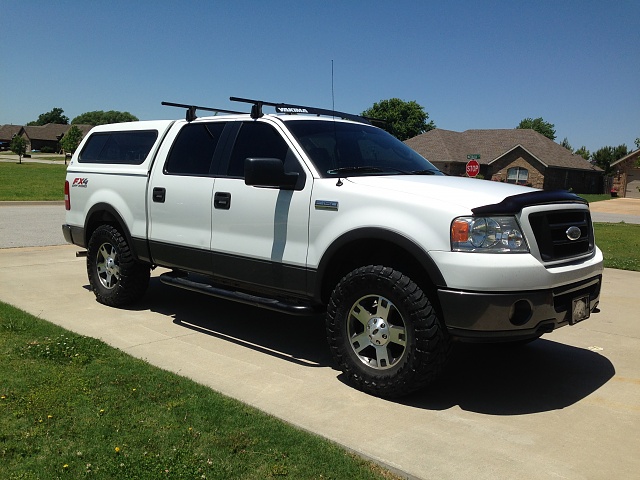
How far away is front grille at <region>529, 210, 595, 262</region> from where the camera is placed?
168 inches

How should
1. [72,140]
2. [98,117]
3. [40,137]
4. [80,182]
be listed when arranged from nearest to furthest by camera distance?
1. [80,182]
2. [72,140]
3. [40,137]
4. [98,117]

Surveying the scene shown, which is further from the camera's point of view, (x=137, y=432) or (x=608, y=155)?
(x=608, y=155)

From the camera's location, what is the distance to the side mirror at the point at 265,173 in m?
4.84

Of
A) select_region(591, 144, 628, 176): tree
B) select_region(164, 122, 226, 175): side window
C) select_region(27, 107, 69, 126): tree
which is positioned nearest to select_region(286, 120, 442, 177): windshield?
select_region(164, 122, 226, 175): side window

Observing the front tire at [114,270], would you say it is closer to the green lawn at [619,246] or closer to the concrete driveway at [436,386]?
the concrete driveway at [436,386]

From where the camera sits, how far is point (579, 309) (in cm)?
451

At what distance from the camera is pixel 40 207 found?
70.3ft

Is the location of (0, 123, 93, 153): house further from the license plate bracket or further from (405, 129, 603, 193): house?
the license plate bracket

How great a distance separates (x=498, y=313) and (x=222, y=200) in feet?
9.01

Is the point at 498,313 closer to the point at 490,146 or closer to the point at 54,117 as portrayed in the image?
the point at 490,146

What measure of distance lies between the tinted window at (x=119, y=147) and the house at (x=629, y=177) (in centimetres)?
5986

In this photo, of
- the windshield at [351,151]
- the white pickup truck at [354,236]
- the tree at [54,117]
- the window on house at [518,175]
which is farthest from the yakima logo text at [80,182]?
the tree at [54,117]

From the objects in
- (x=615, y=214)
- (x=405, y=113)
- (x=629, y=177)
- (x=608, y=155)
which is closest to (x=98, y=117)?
(x=405, y=113)

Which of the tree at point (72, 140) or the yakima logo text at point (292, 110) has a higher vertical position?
the tree at point (72, 140)
